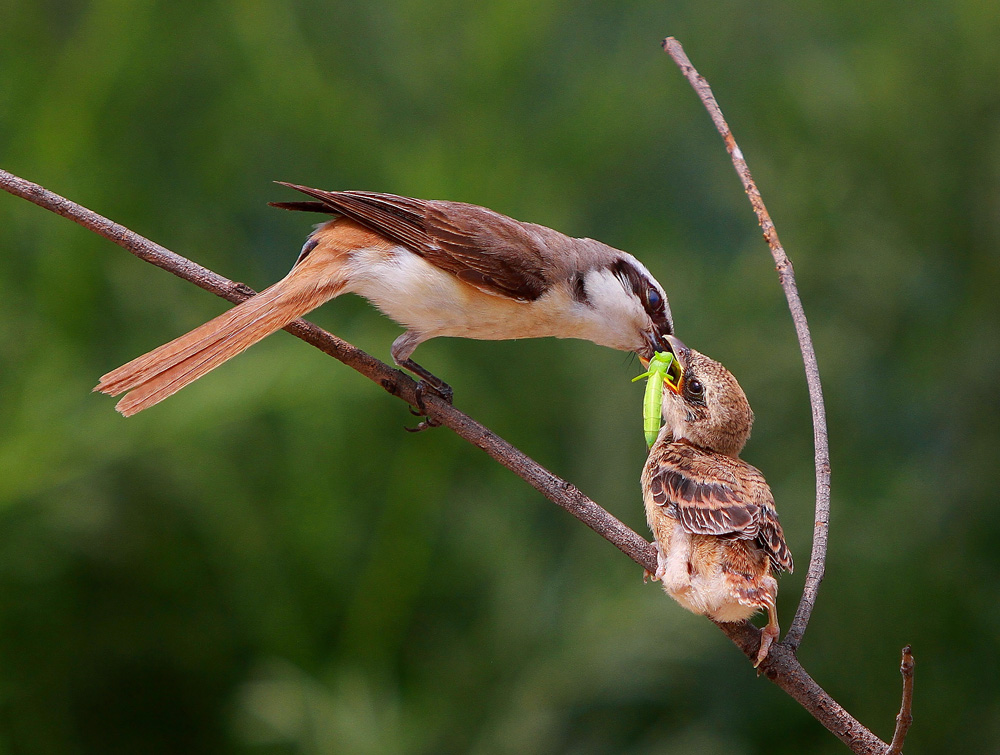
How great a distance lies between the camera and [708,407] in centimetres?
212

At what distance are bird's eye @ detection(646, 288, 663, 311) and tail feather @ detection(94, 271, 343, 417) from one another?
91 centimetres

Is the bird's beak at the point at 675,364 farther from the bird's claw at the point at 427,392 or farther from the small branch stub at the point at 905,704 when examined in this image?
the small branch stub at the point at 905,704

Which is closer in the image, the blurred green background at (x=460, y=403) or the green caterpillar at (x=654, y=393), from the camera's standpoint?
the green caterpillar at (x=654, y=393)

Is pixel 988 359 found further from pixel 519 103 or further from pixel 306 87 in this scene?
pixel 306 87

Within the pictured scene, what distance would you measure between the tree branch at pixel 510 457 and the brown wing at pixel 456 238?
339 mm

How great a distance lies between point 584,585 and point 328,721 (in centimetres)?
91

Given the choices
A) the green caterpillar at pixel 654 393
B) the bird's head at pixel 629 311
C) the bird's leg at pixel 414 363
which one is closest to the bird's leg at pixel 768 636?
the green caterpillar at pixel 654 393

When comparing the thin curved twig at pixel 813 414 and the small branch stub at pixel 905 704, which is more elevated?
the thin curved twig at pixel 813 414

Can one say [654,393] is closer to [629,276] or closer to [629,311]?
[629,311]

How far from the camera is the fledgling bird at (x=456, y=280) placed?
2.28 metres

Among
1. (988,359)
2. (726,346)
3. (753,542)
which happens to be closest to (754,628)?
(753,542)

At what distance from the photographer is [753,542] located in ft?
5.60

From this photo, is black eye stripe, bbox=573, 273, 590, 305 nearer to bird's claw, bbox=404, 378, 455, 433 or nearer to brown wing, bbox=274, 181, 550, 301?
brown wing, bbox=274, 181, 550, 301

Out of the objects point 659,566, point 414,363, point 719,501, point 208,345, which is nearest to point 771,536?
point 719,501
